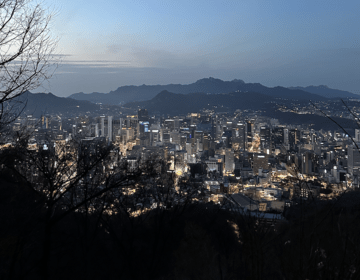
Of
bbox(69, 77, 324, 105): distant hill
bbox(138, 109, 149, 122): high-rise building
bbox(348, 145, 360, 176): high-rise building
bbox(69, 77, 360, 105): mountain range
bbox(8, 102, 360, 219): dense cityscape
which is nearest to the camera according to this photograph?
bbox(8, 102, 360, 219): dense cityscape

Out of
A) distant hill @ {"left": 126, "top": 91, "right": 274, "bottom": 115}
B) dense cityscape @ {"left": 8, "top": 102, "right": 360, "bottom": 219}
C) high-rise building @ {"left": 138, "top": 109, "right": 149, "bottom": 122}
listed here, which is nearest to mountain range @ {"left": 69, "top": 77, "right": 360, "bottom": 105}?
distant hill @ {"left": 126, "top": 91, "right": 274, "bottom": 115}

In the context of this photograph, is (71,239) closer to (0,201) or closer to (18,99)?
(0,201)

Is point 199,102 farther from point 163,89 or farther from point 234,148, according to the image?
point 234,148

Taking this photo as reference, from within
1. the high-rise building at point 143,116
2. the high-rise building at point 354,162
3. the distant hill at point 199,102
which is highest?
the distant hill at point 199,102

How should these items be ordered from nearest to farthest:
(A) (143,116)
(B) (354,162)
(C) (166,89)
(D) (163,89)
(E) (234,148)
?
1. (B) (354,162)
2. (E) (234,148)
3. (A) (143,116)
4. (D) (163,89)
5. (C) (166,89)

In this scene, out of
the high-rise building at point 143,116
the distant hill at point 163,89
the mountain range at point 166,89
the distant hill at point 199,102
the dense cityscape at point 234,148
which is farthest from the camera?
the distant hill at point 163,89

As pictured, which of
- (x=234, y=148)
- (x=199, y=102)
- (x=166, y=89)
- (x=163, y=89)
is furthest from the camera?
(x=166, y=89)

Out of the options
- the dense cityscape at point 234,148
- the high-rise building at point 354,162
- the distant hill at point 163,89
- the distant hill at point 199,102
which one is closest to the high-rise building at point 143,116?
the dense cityscape at point 234,148

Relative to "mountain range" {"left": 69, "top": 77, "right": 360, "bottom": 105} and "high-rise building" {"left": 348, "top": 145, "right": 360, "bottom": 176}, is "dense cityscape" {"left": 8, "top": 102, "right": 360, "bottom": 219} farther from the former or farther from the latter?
"mountain range" {"left": 69, "top": 77, "right": 360, "bottom": 105}

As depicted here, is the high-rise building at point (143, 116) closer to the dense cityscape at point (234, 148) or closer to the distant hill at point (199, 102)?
the dense cityscape at point (234, 148)

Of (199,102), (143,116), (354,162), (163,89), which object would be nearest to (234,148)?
(354,162)

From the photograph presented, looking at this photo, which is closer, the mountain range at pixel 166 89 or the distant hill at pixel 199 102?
the distant hill at pixel 199 102
